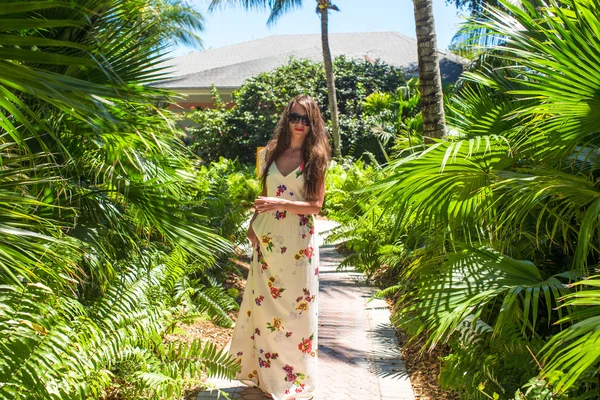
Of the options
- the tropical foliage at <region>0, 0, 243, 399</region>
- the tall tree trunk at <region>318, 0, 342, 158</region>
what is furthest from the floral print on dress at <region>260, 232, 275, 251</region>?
the tall tree trunk at <region>318, 0, 342, 158</region>

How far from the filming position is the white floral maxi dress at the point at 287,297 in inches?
185

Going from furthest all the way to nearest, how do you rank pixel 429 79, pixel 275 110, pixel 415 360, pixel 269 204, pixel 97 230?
1. pixel 275 110
2. pixel 429 79
3. pixel 415 360
4. pixel 269 204
5. pixel 97 230

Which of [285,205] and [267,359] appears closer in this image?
[285,205]

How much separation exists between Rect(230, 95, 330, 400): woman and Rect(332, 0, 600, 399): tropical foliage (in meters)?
0.71

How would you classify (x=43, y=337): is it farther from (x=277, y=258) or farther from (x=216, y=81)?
(x=216, y=81)

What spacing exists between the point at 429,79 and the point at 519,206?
4.14m

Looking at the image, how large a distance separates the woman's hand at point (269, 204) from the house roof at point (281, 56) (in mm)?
21346

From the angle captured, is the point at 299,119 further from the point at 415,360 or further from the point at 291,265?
the point at 415,360

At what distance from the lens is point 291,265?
15.4ft

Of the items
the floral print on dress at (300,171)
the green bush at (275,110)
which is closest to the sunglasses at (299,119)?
the floral print on dress at (300,171)

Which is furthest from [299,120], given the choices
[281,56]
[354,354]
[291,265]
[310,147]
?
[281,56]

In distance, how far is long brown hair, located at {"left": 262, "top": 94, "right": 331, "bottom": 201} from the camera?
4711 millimetres

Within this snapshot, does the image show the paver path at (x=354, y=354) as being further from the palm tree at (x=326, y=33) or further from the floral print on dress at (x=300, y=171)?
the palm tree at (x=326, y=33)

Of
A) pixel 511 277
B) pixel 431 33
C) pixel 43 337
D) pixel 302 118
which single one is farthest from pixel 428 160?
pixel 431 33
